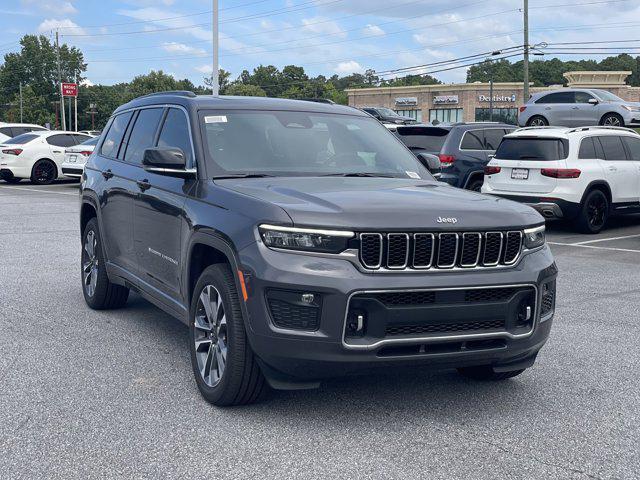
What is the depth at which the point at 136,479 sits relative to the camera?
13.0 ft

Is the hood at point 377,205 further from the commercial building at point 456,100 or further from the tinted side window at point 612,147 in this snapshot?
the commercial building at point 456,100

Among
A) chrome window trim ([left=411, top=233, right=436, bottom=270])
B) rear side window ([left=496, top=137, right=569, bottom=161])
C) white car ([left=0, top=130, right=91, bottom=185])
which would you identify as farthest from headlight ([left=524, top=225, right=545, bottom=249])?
white car ([left=0, top=130, right=91, bottom=185])

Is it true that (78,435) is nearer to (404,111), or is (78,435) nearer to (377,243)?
(377,243)

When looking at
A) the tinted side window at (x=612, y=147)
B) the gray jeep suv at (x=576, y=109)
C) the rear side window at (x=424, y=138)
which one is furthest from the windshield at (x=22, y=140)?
the tinted side window at (x=612, y=147)

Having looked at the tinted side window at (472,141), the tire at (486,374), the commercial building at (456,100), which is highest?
the commercial building at (456,100)

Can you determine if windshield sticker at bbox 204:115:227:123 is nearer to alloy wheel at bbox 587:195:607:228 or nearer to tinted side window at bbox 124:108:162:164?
tinted side window at bbox 124:108:162:164

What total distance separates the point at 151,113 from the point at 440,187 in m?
2.48

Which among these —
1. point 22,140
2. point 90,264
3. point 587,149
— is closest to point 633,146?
point 587,149

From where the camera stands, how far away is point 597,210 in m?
15.1

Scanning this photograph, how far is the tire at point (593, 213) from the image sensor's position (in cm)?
1480

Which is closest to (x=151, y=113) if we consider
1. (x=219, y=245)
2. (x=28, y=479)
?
(x=219, y=245)

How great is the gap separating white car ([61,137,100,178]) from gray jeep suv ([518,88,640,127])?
1341 cm

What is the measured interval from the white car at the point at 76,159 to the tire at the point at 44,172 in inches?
58.5

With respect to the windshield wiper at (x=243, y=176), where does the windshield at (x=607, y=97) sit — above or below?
above
